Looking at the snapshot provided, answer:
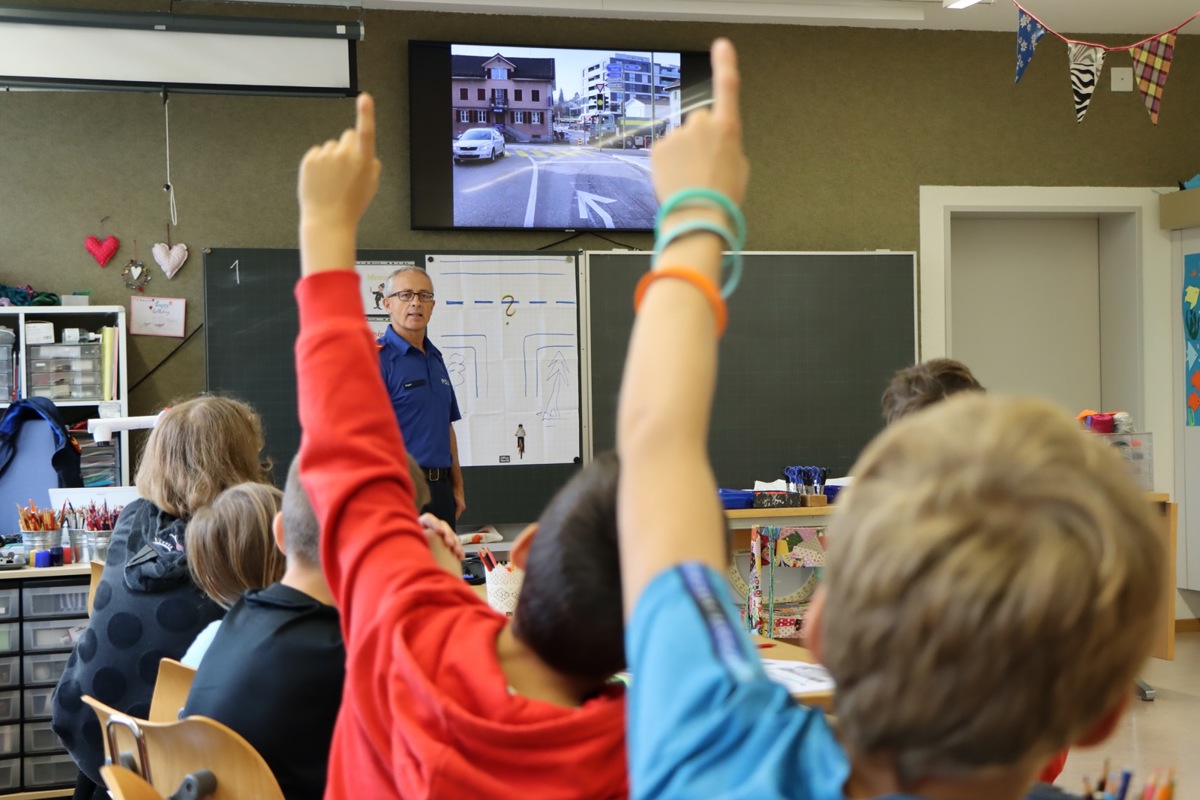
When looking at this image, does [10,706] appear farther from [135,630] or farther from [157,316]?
[157,316]

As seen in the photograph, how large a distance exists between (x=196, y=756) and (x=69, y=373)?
3.83 meters

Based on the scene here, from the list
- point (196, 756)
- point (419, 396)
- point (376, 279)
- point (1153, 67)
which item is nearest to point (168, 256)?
point (376, 279)

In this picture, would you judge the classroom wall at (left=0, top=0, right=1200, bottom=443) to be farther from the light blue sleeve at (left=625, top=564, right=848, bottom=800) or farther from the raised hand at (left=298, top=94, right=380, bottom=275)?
the light blue sleeve at (left=625, top=564, right=848, bottom=800)

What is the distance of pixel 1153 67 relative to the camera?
518cm

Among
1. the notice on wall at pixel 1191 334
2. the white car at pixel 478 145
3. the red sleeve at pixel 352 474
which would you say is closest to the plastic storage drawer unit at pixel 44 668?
the white car at pixel 478 145

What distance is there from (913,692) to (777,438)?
540cm

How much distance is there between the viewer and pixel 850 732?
1.53 feet

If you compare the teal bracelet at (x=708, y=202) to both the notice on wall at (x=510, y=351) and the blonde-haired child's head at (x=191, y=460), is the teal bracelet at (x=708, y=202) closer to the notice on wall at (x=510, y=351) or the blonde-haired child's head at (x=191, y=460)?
the blonde-haired child's head at (x=191, y=460)

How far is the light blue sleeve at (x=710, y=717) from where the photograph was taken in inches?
18.0

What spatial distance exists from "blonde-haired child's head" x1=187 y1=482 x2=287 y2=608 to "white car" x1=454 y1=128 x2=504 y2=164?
368 cm

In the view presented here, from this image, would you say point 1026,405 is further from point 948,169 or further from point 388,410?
point 948,169

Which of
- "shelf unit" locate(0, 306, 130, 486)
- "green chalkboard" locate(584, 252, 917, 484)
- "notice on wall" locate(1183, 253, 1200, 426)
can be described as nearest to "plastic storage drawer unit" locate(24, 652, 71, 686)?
"shelf unit" locate(0, 306, 130, 486)

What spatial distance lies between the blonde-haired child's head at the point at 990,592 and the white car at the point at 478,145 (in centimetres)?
527

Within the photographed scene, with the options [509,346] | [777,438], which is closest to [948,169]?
[777,438]
